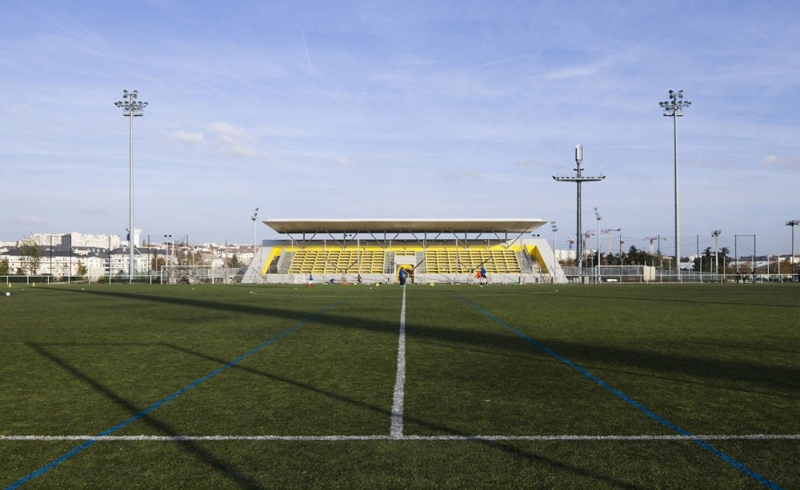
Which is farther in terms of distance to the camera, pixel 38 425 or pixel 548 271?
pixel 548 271

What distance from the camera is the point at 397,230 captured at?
63000mm

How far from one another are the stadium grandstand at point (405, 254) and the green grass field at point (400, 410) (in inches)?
1717

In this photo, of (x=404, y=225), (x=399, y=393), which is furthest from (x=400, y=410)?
(x=404, y=225)

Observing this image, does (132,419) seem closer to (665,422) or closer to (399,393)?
(399,393)

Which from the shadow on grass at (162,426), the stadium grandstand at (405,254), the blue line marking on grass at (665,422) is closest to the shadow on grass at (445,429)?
the blue line marking on grass at (665,422)

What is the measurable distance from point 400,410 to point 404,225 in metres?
54.6

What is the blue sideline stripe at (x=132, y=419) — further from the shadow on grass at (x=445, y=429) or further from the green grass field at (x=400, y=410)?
the shadow on grass at (x=445, y=429)

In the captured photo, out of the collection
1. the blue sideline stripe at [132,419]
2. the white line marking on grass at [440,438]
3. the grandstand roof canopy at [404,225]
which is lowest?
the blue sideline stripe at [132,419]

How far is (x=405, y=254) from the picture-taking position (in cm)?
6241

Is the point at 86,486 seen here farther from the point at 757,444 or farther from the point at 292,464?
the point at 757,444

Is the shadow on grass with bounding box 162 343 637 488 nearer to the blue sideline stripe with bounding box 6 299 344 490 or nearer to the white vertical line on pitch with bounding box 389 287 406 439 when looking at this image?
the white vertical line on pitch with bounding box 389 287 406 439

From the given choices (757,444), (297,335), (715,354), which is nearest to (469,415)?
(757,444)

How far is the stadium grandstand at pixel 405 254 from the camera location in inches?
2212

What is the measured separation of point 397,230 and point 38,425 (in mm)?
57637
